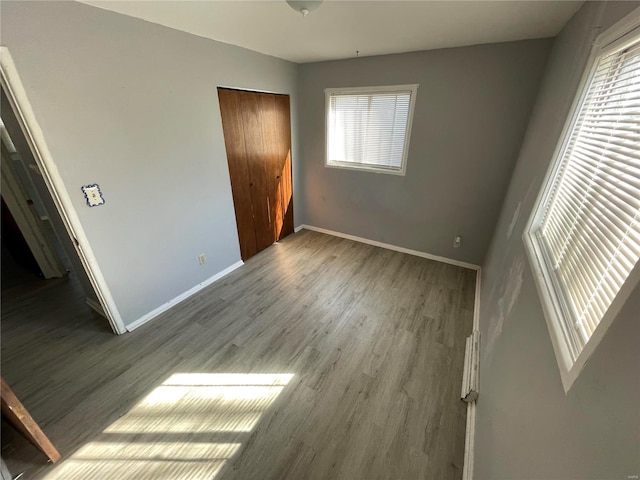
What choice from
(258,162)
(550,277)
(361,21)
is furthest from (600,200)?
(258,162)

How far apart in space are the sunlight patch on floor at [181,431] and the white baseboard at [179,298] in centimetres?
74

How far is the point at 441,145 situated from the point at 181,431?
3.35 meters

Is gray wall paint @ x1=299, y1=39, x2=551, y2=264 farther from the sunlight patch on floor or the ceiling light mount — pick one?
the sunlight patch on floor

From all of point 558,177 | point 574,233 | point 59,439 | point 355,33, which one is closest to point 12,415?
point 59,439

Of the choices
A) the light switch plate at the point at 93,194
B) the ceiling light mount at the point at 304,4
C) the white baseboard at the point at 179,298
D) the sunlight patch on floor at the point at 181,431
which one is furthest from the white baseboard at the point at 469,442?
the light switch plate at the point at 93,194

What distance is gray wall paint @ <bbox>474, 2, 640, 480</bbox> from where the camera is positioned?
1.66 feet

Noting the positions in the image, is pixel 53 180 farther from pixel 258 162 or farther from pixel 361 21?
pixel 361 21

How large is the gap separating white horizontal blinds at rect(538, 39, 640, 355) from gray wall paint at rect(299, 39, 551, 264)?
1349 mm

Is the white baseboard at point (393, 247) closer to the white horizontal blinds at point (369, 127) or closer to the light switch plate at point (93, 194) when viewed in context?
the white horizontal blinds at point (369, 127)

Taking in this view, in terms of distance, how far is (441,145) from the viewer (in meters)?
2.78

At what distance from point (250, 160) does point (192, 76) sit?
3.17ft

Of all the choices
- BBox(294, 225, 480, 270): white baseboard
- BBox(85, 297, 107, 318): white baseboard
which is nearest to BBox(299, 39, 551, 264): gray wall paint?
BBox(294, 225, 480, 270): white baseboard

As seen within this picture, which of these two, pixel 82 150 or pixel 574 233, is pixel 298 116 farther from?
pixel 574 233

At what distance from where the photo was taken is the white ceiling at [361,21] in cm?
156
